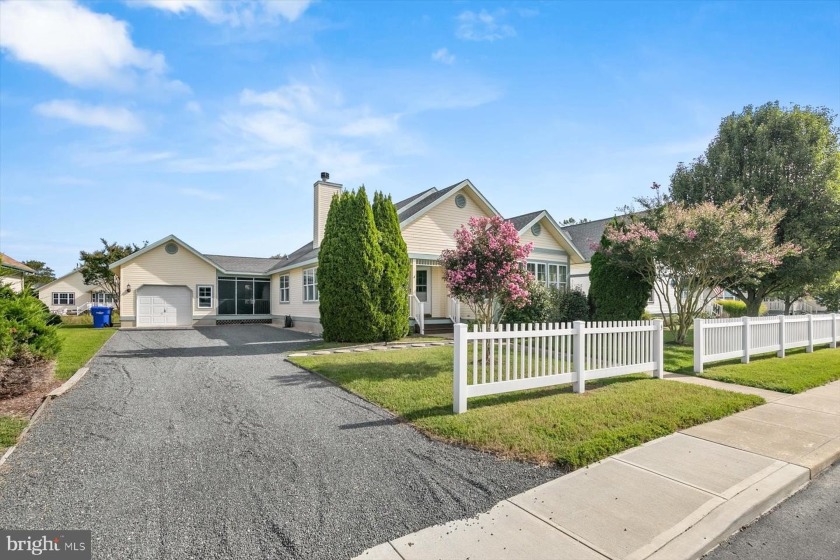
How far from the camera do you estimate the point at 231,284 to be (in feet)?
81.3

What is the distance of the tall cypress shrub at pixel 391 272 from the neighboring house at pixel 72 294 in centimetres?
3393

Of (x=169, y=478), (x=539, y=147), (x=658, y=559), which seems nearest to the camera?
(x=658, y=559)

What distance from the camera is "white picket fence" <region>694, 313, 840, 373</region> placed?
8477 mm

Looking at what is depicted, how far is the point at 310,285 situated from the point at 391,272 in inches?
272

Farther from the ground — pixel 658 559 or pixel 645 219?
pixel 645 219

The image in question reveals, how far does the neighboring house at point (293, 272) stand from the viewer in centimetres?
1720

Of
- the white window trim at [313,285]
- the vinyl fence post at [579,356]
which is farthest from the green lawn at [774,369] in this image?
the white window trim at [313,285]

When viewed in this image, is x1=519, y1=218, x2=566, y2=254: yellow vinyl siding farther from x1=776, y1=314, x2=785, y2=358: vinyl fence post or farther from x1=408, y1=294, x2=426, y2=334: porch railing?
x1=776, y1=314, x2=785, y2=358: vinyl fence post

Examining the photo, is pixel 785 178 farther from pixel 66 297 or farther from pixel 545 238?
pixel 66 297

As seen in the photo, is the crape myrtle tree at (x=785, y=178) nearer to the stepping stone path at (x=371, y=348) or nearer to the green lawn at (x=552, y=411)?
the stepping stone path at (x=371, y=348)

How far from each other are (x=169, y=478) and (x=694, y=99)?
12411 mm

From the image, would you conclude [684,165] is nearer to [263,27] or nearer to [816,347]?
[816,347]

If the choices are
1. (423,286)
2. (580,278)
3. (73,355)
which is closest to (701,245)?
(423,286)

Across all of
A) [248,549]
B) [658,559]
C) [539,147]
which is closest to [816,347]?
[539,147]
